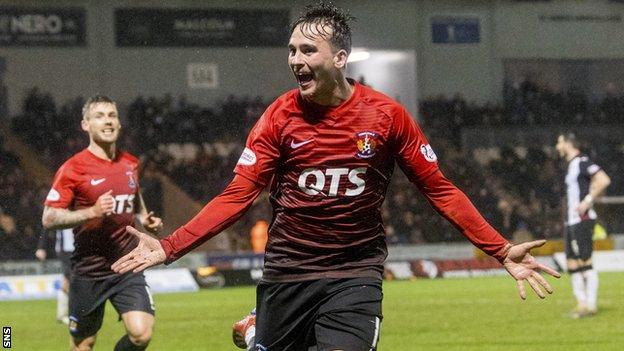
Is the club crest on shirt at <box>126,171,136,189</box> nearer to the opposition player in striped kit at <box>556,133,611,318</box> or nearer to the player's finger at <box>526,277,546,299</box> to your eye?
the player's finger at <box>526,277,546,299</box>

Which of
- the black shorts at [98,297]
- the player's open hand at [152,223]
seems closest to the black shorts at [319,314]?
the player's open hand at [152,223]

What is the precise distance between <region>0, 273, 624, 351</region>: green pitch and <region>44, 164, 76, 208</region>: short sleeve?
15.8ft

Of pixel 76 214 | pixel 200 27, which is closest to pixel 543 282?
pixel 76 214

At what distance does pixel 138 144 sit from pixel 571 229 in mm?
18463

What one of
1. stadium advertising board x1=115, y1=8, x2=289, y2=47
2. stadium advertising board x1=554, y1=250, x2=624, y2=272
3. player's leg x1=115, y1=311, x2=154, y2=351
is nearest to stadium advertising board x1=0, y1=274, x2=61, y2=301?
stadium advertising board x1=115, y1=8, x2=289, y2=47

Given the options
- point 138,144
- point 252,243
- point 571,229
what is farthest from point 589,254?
point 138,144

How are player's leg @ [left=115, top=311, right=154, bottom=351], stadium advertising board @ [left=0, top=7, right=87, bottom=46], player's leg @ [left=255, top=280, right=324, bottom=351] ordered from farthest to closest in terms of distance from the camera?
stadium advertising board @ [left=0, top=7, right=87, bottom=46]
player's leg @ [left=115, top=311, right=154, bottom=351]
player's leg @ [left=255, top=280, right=324, bottom=351]

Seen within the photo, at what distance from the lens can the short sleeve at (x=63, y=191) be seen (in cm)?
972

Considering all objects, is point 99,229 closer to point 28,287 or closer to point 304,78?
point 304,78

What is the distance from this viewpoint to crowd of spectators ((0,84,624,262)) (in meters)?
32.2

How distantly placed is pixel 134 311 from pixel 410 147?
385cm

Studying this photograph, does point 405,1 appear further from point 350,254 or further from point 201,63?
point 350,254

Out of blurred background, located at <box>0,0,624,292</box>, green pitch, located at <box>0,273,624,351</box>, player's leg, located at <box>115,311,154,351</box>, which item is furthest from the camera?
blurred background, located at <box>0,0,624,292</box>

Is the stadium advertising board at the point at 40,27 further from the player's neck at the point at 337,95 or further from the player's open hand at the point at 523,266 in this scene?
the player's open hand at the point at 523,266
